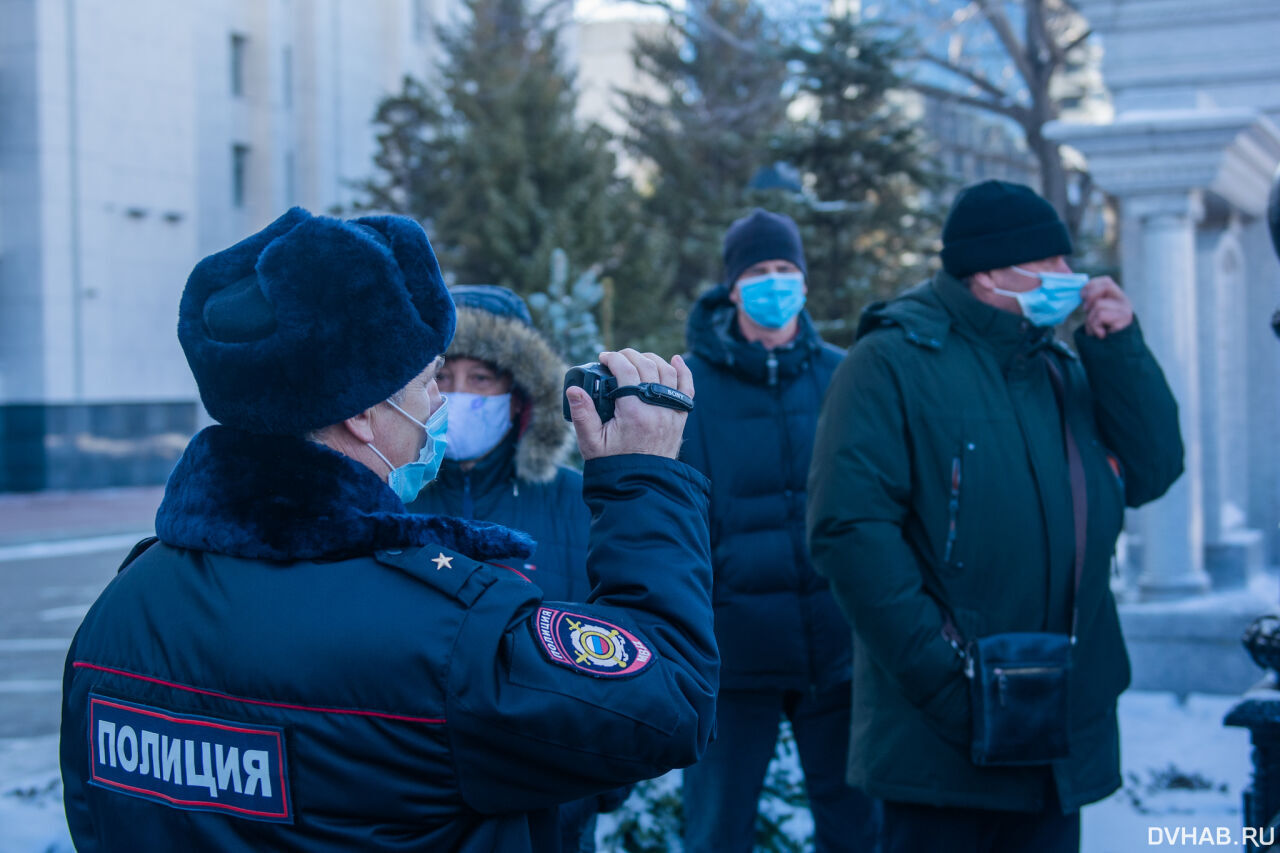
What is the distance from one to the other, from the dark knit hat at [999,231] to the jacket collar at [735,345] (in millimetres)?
920

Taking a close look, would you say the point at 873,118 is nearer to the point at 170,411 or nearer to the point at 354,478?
the point at 354,478

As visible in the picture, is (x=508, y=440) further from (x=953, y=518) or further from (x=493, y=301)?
(x=953, y=518)

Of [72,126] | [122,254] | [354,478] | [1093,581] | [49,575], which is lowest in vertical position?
[49,575]

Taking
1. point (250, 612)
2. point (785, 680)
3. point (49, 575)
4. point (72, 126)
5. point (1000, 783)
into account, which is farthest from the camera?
point (72, 126)

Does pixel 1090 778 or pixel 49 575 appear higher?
pixel 1090 778

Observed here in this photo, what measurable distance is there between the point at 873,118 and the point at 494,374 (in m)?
7.84

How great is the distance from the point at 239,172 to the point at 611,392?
1104 inches

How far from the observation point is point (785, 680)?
3539 millimetres

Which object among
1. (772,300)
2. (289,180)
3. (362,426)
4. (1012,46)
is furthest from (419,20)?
(362,426)

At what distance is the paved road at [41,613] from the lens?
302 inches

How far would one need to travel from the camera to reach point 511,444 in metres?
3.14

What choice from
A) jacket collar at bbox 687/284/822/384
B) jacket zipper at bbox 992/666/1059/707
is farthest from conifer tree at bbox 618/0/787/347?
jacket zipper at bbox 992/666/1059/707

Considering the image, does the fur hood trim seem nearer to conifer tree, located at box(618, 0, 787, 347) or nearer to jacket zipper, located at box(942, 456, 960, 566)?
jacket zipper, located at box(942, 456, 960, 566)

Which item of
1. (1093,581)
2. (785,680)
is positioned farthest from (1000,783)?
(785,680)
